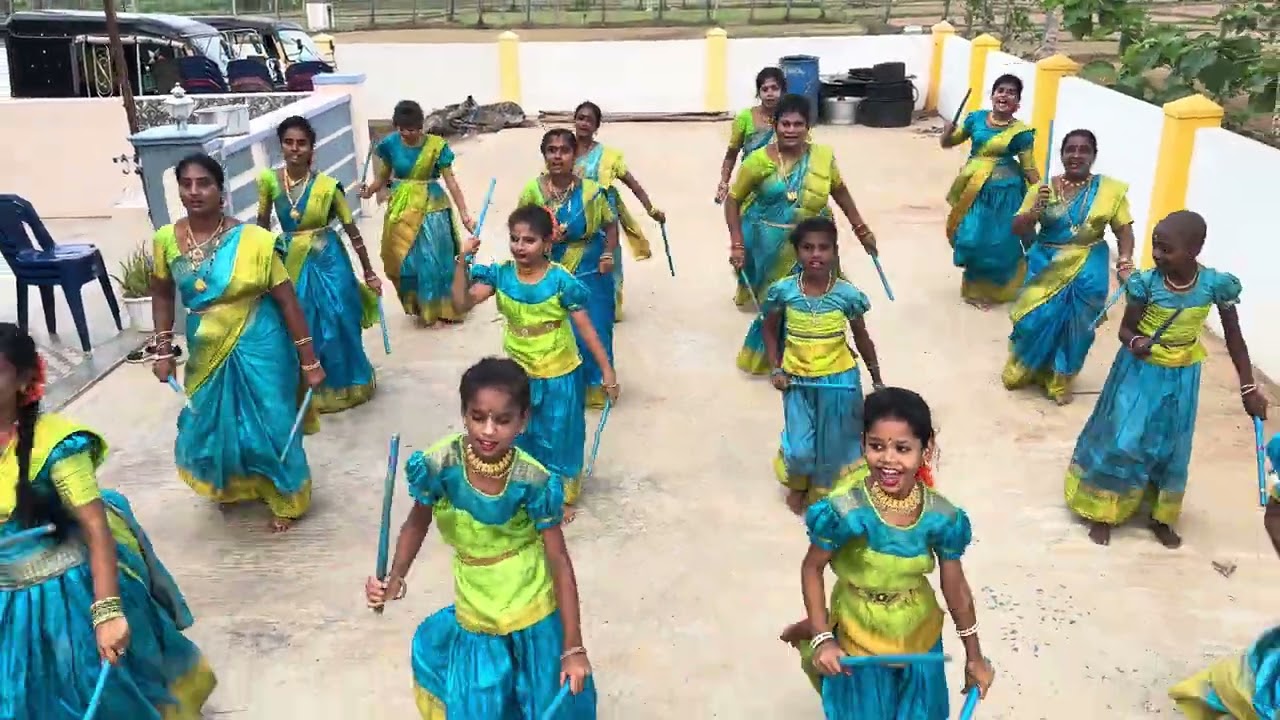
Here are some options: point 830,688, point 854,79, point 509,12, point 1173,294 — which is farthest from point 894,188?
point 509,12

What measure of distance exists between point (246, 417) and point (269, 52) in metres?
11.1

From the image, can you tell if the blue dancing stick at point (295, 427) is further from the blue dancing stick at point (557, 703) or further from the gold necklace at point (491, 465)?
the blue dancing stick at point (557, 703)

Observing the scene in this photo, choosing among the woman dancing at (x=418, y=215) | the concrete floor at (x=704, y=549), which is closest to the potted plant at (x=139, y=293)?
the concrete floor at (x=704, y=549)

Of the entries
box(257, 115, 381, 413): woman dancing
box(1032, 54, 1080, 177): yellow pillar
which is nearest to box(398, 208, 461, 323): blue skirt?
box(257, 115, 381, 413): woman dancing

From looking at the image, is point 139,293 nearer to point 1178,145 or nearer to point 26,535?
point 26,535

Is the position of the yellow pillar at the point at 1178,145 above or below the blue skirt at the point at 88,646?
above

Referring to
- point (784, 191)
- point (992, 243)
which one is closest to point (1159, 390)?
point (784, 191)

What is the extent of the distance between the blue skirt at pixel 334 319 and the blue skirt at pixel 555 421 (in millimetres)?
1880

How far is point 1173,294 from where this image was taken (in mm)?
4508

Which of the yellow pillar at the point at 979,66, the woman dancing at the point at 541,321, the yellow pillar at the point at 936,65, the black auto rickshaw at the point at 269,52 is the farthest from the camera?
the yellow pillar at the point at 936,65

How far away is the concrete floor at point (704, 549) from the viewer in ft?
13.0

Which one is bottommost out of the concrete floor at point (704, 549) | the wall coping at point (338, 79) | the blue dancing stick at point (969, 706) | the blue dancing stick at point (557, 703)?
the concrete floor at point (704, 549)

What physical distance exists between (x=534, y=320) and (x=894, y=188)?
344 inches

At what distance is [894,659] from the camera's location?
2869 millimetres
